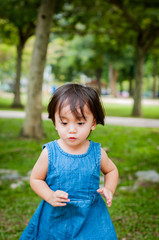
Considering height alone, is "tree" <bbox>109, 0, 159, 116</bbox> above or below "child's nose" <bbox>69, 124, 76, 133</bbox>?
above

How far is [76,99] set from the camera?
5.62 ft

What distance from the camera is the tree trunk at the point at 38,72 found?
732 centimetres

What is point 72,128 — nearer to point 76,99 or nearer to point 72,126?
point 72,126

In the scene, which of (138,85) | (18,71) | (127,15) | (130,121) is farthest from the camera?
(18,71)

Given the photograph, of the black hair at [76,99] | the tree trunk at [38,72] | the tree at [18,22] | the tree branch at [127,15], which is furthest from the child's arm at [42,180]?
the tree branch at [127,15]

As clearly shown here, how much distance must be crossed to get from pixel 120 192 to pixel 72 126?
2711mm

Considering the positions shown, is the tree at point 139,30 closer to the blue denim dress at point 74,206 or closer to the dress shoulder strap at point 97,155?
the dress shoulder strap at point 97,155

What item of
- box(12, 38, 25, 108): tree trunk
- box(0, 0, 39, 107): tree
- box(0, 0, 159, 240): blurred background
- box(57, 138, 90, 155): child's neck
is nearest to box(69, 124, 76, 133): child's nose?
box(57, 138, 90, 155): child's neck

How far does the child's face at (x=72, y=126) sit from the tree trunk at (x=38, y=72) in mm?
5869

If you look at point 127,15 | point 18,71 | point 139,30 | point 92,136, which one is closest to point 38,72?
point 92,136

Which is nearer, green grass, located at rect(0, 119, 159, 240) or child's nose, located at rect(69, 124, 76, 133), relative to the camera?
child's nose, located at rect(69, 124, 76, 133)

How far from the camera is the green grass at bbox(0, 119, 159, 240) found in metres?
3.07

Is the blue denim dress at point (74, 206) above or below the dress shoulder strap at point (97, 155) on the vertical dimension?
below

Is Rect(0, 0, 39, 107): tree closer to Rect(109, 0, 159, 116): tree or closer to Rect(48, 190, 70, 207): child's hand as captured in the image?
Rect(109, 0, 159, 116): tree
